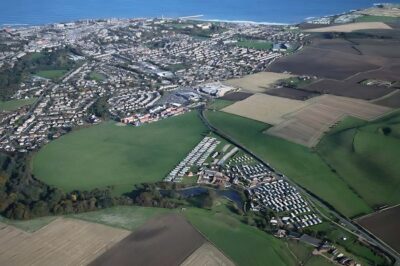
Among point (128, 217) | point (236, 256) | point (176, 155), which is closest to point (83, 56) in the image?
point (176, 155)

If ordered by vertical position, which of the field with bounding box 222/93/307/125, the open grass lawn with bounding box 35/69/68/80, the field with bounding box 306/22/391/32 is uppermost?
the field with bounding box 306/22/391/32

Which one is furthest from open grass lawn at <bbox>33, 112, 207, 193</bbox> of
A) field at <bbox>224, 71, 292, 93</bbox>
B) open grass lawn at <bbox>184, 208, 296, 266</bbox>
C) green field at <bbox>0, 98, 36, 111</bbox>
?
green field at <bbox>0, 98, 36, 111</bbox>

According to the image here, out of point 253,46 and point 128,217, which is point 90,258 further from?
point 253,46

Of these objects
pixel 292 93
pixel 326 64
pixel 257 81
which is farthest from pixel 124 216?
pixel 326 64

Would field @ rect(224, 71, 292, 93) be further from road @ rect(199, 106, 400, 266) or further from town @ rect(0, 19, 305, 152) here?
road @ rect(199, 106, 400, 266)

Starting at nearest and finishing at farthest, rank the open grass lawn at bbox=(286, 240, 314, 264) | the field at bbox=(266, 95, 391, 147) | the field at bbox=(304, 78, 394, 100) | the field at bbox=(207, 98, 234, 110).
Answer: the open grass lawn at bbox=(286, 240, 314, 264) → the field at bbox=(266, 95, 391, 147) → the field at bbox=(207, 98, 234, 110) → the field at bbox=(304, 78, 394, 100)

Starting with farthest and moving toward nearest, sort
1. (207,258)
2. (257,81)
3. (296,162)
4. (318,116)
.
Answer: (257,81), (318,116), (296,162), (207,258)

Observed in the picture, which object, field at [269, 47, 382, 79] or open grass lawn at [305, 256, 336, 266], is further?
field at [269, 47, 382, 79]

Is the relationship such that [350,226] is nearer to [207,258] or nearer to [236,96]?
[207,258]
